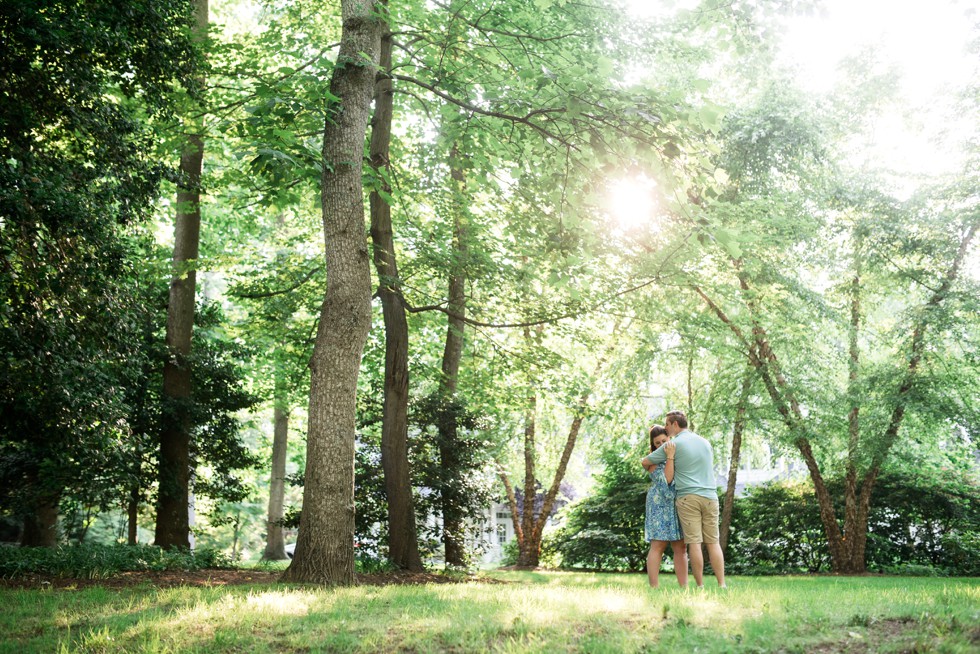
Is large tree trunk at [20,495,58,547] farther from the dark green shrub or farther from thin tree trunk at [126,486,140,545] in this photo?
the dark green shrub

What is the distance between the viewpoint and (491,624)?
4.84 meters

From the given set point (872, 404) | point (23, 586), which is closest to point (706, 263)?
point (872, 404)

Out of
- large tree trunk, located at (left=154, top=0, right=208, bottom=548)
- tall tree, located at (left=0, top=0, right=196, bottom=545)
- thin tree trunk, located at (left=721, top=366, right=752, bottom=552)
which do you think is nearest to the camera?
tall tree, located at (left=0, top=0, right=196, bottom=545)

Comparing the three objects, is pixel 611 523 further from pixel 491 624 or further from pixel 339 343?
pixel 491 624

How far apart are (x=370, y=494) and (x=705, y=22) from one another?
30.9ft

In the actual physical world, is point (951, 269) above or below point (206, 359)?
above

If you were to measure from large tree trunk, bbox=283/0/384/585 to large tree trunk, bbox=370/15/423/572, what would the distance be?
8.67 feet

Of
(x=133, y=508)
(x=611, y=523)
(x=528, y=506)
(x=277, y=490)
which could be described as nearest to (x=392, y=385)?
(x=133, y=508)

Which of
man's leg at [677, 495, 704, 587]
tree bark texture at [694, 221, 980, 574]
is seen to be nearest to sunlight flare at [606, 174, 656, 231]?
man's leg at [677, 495, 704, 587]

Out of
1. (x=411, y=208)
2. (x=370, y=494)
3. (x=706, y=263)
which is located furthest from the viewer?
(x=411, y=208)

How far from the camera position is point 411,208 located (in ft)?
50.6

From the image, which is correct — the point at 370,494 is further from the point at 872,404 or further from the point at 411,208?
the point at 872,404

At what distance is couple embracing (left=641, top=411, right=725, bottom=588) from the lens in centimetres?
776

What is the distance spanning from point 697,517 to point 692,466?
0.53 meters
